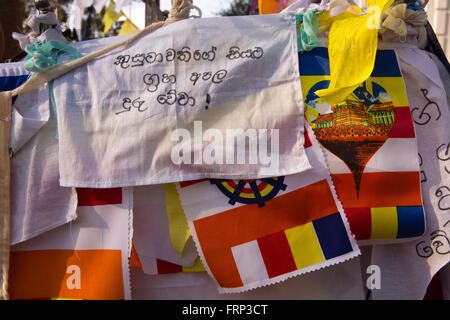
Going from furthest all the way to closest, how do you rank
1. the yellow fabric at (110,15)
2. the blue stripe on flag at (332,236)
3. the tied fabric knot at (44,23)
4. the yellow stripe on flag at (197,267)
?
the yellow fabric at (110,15), the tied fabric knot at (44,23), the yellow stripe on flag at (197,267), the blue stripe on flag at (332,236)

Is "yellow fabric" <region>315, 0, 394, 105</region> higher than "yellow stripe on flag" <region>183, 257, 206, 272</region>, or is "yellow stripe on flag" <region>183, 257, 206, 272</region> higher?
"yellow fabric" <region>315, 0, 394, 105</region>

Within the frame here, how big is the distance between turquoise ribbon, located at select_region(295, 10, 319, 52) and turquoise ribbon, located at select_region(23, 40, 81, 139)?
2.98 ft

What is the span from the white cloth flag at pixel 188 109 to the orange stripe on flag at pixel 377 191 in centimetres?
18

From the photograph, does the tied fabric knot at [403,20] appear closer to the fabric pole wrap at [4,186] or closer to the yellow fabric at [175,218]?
→ the yellow fabric at [175,218]

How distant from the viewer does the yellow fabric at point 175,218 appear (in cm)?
162

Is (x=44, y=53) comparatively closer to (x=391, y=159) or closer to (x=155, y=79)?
(x=155, y=79)

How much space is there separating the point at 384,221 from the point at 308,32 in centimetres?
77

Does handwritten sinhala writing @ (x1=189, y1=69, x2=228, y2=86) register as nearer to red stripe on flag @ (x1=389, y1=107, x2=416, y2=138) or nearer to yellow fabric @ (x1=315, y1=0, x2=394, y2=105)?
yellow fabric @ (x1=315, y1=0, x2=394, y2=105)

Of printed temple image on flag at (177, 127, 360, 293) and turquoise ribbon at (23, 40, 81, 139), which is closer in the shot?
printed temple image on flag at (177, 127, 360, 293)

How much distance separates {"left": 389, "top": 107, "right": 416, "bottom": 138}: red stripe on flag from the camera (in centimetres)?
161

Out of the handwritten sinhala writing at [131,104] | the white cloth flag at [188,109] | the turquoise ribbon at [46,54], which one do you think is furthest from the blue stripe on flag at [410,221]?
the turquoise ribbon at [46,54]

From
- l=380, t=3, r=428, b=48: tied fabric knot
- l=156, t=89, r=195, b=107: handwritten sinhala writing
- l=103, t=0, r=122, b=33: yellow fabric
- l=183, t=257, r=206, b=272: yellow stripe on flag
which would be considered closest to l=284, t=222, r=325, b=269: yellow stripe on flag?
l=183, t=257, r=206, b=272: yellow stripe on flag

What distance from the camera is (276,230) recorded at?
154 cm

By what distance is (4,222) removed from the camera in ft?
5.22
